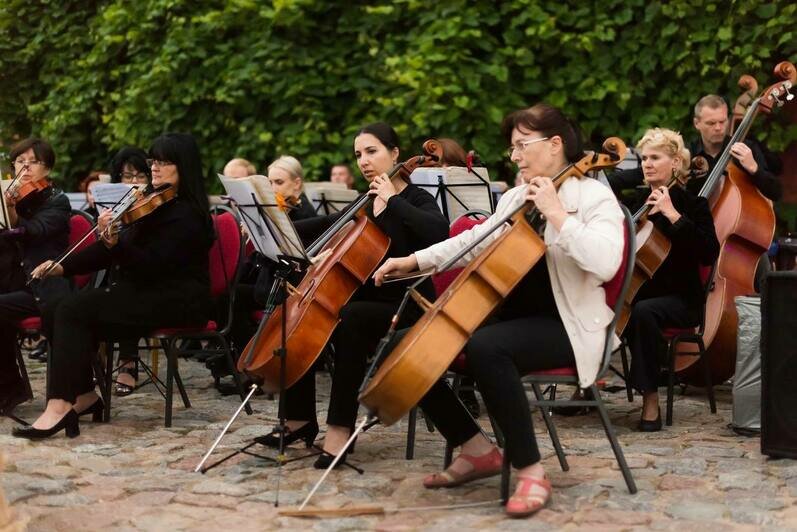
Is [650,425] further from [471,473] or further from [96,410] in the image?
[96,410]

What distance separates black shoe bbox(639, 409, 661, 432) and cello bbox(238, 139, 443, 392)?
5.15ft

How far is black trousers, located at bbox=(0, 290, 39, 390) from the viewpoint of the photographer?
590 cm

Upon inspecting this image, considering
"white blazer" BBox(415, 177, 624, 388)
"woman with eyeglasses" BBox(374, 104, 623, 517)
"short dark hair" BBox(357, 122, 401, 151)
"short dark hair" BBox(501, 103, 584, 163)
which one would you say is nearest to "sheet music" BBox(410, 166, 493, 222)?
"short dark hair" BBox(357, 122, 401, 151)

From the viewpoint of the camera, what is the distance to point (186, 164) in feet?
18.1

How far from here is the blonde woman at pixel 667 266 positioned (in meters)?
5.41

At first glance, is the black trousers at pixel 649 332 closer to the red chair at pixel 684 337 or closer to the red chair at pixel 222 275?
the red chair at pixel 684 337

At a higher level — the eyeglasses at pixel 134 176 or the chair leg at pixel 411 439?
the eyeglasses at pixel 134 176

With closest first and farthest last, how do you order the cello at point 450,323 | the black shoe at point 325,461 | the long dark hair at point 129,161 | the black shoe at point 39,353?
the cello at point 450,323, the black shoe at point 325,461, the long dark hair at point 129,161, the black shoe at point 39,353

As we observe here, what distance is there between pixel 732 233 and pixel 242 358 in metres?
2.37

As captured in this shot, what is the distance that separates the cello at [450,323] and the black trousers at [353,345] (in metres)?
0.79

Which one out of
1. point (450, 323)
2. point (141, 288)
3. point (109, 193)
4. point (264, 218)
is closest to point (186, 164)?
point (141, 288)

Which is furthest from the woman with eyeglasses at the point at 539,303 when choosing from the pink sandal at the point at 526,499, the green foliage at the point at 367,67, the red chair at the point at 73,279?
the green foliage at the point at 367,67

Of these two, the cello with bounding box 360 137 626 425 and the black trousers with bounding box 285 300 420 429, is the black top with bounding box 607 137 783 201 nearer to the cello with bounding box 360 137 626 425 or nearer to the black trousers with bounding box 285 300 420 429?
the black trousers with bounding box 285 300 420 429

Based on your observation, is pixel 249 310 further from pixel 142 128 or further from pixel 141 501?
pixel 142 128
